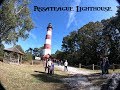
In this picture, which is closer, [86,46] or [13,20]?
[86,46]

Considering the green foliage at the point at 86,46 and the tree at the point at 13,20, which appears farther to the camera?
the tree at the point at 13,20

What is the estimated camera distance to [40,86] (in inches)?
883

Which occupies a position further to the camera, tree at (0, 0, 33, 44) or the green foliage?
tree at (0, 0, 33, 44)

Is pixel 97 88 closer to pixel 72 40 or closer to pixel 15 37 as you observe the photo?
pixel 72 40

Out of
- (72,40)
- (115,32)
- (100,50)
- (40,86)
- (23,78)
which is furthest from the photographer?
(115,32)

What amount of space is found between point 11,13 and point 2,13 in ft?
4.09

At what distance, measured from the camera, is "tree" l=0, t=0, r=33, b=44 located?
1775 inches

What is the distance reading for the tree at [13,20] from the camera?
148 feet

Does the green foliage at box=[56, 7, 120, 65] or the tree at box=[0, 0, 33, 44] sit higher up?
the tree at box=[0, 0, 33, 44]

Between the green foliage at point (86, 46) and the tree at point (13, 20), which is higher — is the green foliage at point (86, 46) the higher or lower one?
the lower one

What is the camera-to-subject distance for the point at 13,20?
4556 cm

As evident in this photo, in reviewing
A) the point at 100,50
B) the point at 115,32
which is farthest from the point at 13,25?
the point at 100,50

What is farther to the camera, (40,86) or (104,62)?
(104,62)

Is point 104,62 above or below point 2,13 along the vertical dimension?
below
